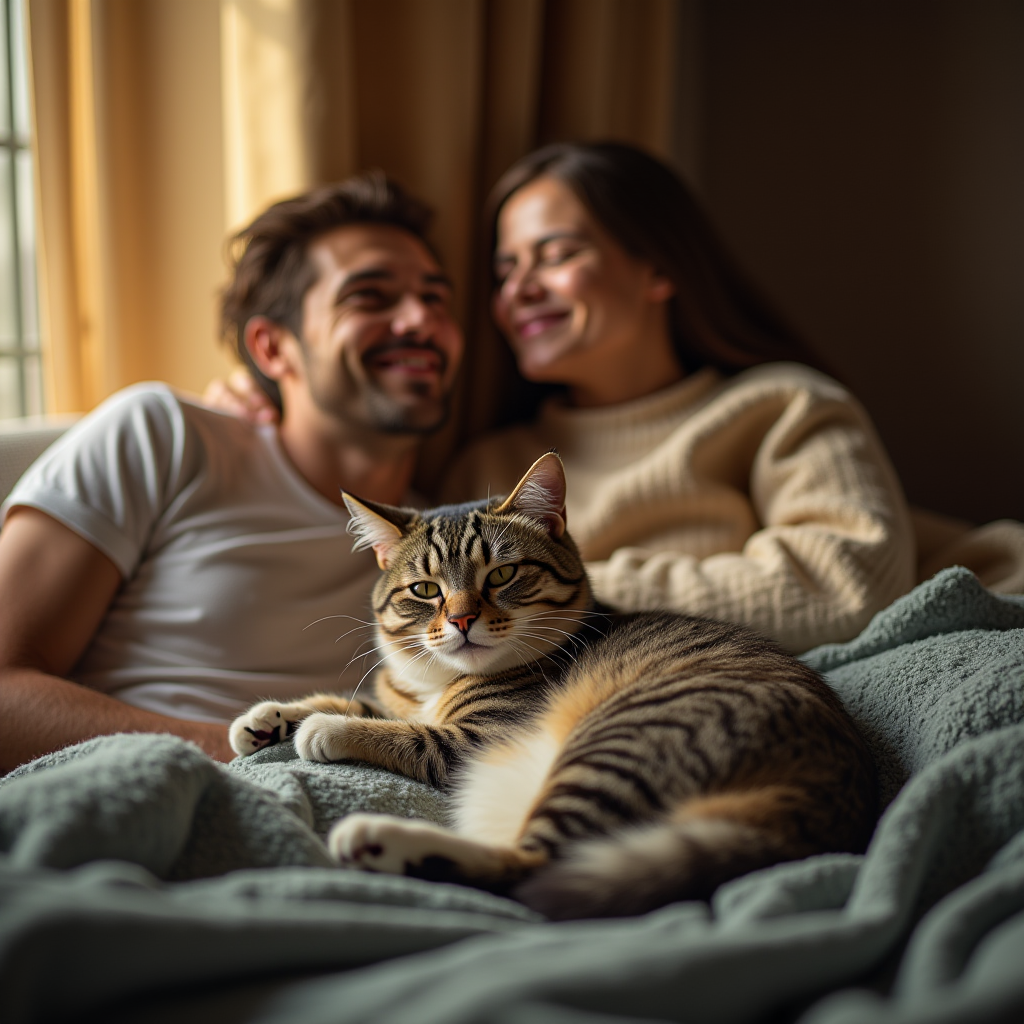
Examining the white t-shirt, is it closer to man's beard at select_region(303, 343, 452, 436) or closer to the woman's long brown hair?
man's beard at select_region(303, 343, 452, 436)

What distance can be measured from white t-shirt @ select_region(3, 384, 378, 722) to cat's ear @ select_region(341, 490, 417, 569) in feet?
0.80

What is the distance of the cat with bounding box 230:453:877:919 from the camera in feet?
2.41

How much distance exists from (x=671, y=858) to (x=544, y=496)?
1.71ft

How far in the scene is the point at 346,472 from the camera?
1685mm

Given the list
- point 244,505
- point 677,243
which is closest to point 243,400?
point 244,505

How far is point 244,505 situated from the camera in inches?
59.6

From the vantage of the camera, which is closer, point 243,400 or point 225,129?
point 243,400

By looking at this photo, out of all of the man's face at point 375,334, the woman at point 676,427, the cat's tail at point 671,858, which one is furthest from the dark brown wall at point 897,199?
the cat's tail at point 671,858

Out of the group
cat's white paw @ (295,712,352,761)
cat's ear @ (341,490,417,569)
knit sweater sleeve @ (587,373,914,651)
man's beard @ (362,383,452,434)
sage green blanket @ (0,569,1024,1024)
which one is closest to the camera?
sage green blanket @ (0,569,1024,1024)

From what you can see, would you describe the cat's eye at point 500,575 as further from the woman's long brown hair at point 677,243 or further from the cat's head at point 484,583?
the woman's long brown hair at point 677,243

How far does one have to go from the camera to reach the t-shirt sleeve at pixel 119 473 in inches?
52.1

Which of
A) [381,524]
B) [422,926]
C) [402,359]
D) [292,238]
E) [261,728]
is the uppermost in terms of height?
[292,238]

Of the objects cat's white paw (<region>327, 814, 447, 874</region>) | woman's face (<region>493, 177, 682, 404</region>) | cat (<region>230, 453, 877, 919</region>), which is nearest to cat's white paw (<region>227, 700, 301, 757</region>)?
cat (<region>230, 453, 877, 919</region>)

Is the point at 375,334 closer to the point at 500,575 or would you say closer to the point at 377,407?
the point at 377,407
